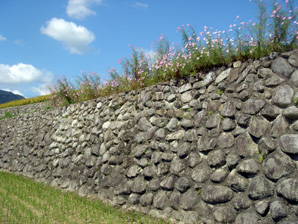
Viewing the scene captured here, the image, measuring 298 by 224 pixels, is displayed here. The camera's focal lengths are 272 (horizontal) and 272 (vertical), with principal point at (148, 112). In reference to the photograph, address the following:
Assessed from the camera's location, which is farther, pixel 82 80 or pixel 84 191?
pixel 82 80

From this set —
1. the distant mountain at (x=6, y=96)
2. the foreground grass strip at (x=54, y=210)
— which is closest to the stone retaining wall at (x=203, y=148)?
the foreground grass strip at (x=54, y=210)

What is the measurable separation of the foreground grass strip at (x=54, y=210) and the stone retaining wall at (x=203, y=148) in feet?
1.50

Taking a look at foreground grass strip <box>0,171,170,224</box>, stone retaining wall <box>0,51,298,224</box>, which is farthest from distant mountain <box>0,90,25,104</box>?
stone retaining wall <box>0,51,298,224</box>

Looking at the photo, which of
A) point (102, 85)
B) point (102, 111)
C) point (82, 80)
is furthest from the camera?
point (82, 80)

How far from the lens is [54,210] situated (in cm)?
557

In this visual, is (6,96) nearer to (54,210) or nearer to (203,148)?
(54,210)

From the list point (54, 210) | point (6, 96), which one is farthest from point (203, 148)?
point (6, 96)

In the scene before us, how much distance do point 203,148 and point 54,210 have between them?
129 inches

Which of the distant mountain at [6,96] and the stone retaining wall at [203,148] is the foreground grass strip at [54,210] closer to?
the stone retaining wall at [203,148]

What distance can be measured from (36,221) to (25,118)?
808 cm

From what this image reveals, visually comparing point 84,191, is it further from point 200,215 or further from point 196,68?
point 196,68

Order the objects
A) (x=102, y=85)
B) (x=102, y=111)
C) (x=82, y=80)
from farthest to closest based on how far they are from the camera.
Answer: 1. (x=82, y=80)
2. (x=102, y=85)
3. (x=102, y=111)

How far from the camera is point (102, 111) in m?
7.78

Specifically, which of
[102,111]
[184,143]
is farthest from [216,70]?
[102,111]
